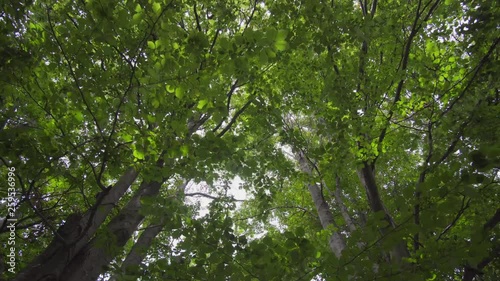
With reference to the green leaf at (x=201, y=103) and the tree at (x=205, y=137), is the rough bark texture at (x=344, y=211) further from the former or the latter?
the green leaf at (x=201, y=103)

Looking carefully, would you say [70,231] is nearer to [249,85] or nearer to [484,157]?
[249,85]

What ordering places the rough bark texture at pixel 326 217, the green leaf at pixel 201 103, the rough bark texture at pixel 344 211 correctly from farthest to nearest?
the rough bark texture at pixel 344 211, the rough bark texture at pixel 326 217, the green leaf at pixel 201 103

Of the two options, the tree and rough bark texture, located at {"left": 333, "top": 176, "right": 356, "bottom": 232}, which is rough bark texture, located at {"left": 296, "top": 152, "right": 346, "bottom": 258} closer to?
rough bark texture, located at {"left": 333, "top": 176, "right": 356, "bottom": 232}

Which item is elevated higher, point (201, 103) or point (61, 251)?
point (201, 103)

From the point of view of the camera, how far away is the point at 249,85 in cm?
443

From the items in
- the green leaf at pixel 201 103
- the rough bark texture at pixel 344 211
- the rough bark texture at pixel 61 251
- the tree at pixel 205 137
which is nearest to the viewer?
the tree at pixel 205 137

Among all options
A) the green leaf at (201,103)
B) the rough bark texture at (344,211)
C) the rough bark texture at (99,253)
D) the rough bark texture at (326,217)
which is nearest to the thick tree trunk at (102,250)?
the rough bark texture at (99,253)

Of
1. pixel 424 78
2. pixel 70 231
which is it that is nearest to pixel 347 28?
pixel 424 78

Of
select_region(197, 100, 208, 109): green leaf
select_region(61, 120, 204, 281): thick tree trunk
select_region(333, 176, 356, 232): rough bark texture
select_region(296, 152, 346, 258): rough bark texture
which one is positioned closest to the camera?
select_region(197, 100, 208, 109): green leaf

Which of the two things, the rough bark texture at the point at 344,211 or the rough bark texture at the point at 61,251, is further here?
the rough bark texture at the point at 344,211

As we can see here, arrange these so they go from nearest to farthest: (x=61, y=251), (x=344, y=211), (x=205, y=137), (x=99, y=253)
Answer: (x=205, y=137)
(x=61, y=251)
(x=99, y=253)
(x=344, y=211)

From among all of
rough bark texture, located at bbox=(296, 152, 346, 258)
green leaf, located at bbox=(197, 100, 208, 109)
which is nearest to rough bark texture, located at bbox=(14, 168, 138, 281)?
green leaf, located at bbox=(197, 100, 208, 109)

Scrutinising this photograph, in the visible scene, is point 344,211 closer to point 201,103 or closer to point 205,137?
point 205,137

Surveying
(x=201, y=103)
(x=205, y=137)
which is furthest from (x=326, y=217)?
(x=201, y=103)
